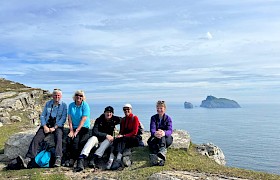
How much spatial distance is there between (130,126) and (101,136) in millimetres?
1355

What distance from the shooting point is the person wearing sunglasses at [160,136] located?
12305 mm

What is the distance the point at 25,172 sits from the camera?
11.8 meters

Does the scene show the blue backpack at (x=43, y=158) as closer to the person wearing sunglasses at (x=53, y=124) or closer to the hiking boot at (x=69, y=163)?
the person wearing sunglasses at (x=53, y=124)

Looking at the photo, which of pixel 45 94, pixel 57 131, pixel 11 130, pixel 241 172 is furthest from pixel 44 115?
pixel 45 94

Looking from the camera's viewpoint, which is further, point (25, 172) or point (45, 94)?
point (45, 94)

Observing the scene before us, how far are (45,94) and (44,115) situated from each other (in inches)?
1260

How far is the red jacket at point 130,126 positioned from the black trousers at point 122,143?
0.22 metres

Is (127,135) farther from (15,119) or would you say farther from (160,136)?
(15,119)

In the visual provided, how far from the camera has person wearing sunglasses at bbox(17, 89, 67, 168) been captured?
12586 mm

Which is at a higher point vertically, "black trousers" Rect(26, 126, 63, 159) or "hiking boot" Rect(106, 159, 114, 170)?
"black trousers" Rect(26, 126, 63, 159)

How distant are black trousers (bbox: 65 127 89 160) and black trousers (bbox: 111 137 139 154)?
135 cm

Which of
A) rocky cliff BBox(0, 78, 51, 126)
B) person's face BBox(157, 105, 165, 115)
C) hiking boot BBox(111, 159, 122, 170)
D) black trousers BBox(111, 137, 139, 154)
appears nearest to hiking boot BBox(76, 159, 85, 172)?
hiking boot BBox(111, 159, 122, 170)

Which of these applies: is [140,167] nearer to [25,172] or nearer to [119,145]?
[119,145]

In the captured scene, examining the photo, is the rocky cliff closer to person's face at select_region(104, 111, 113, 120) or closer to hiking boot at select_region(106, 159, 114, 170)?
person's face at select_region(104, 111, 113, 120)
